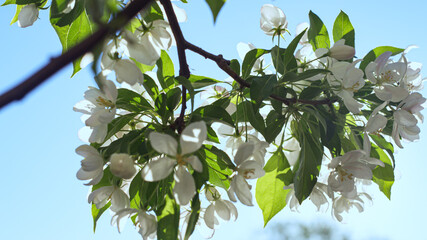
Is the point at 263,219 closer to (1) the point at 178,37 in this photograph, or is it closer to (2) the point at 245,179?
(2) the point at 245,179

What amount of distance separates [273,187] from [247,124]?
165 mm

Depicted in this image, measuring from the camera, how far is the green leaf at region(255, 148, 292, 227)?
1.02m

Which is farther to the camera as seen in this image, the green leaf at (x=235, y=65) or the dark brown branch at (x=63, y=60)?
the green leaf at (x=235, y=65)

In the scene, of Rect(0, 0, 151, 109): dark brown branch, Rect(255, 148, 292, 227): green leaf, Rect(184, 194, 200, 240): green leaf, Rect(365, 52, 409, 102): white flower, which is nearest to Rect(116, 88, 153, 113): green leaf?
Rect(184, 194, 200, 240): green leaf

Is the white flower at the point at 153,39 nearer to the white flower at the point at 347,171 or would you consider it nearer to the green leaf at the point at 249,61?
the green leaf at the point at 249,61

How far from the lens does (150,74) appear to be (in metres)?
0.94

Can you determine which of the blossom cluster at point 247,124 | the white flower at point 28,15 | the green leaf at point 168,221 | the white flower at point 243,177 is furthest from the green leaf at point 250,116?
the white flower at point 28,15

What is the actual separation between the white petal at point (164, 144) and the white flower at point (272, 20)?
0.51 m

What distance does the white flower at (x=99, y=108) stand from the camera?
2.51 feet

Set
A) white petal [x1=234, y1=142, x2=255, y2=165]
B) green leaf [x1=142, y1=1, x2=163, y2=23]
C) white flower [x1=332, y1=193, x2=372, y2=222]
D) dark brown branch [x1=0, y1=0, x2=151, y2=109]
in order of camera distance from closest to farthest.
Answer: dark brown branch [x1=0, y1=0, x2=151, y2=109] < white petal [x1=234, y1=142, x2=255, y2=165] < green leaf [x1=142, y1=1, x2=163, y2=23] < white flower [x1=332, y1=193, x2=372, y2=222]

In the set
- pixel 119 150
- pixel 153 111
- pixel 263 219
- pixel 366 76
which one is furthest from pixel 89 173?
pixel 366 76

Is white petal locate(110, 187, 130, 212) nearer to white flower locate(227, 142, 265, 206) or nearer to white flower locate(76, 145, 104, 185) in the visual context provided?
white flower locate(76, 145, 104, 185)

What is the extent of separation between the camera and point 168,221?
0.81 meters

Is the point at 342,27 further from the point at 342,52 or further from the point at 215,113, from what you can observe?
the point at 215,113
